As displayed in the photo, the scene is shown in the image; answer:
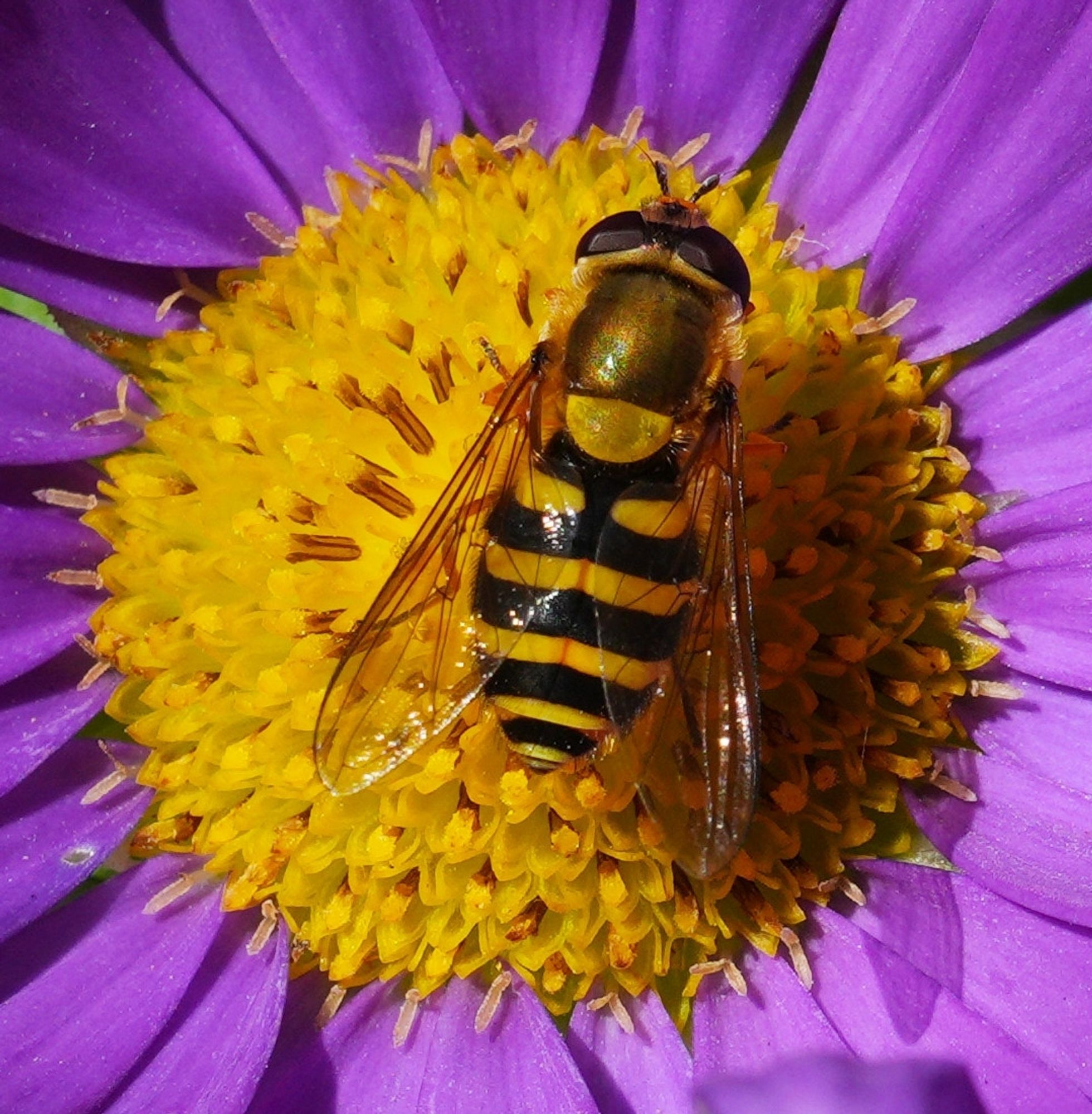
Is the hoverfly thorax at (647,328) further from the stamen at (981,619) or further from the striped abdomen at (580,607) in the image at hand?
the stamen at (981,619)

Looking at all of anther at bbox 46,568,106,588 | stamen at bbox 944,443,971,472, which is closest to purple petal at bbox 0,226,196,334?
anther at bbox 46,568,106,588

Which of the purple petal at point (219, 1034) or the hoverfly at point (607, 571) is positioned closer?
the hoverfly at point (607, 571)

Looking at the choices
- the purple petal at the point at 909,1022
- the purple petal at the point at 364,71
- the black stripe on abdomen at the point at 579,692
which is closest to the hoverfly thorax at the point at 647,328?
the black stripe on abdomen at the point at 579,692

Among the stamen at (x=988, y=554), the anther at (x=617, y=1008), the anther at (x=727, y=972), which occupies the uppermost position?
the stamen at (x=988, y=554)

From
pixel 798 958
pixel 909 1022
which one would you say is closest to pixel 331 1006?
pixel 798 958

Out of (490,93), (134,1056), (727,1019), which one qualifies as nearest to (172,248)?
(490,93)

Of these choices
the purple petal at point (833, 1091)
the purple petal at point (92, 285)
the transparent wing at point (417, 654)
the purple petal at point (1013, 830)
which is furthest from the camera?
the purple petal at point (92, 285)

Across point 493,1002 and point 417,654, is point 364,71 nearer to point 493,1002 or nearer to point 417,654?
point 417,654

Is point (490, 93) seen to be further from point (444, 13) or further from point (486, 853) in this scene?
point (486, 853)
